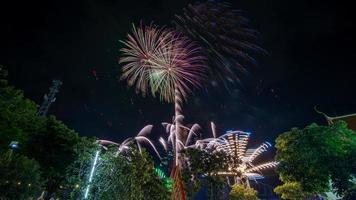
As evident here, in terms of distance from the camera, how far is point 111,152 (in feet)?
68.4

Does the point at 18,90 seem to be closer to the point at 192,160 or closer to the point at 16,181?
the point at 16,181

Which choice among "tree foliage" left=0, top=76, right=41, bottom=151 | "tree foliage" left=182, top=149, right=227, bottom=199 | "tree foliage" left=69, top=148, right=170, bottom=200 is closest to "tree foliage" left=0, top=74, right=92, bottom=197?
"tree foliage" left=0, top=76, right=41, bottom=151

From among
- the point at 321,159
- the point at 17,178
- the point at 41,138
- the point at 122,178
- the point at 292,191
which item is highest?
the point at 41,138

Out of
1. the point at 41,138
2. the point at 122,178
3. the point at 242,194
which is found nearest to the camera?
the point at 122,178

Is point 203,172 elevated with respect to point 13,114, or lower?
lower

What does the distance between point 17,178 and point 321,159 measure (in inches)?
771

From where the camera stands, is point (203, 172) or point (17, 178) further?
point (203, 172)

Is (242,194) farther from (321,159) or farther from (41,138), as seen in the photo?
(41,138)

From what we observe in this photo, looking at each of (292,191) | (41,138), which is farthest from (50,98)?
(292,191)

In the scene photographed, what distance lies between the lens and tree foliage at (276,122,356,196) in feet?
66.2

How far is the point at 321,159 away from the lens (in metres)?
20.4

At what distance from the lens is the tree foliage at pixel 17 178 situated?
1573 cm

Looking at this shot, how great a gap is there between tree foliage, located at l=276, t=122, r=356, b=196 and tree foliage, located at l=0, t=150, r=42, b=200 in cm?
1759

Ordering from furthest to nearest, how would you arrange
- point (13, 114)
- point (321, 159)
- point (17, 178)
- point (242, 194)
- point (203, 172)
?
point (242, 194) → point (13, 114) → point (203, 172) → point (321, 159) → point (17, 178)
